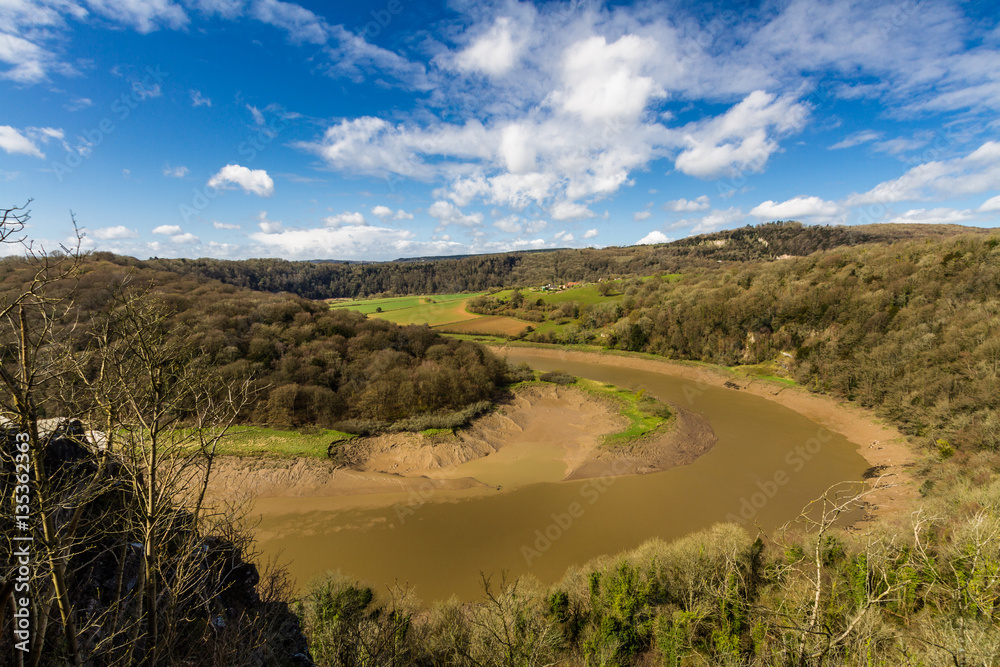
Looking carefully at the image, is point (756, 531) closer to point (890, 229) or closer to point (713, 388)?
point (713, 388)

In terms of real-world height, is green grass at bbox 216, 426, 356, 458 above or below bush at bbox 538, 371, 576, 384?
above

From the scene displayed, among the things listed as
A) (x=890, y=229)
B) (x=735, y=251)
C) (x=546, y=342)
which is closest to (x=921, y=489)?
(x=546, y=342)

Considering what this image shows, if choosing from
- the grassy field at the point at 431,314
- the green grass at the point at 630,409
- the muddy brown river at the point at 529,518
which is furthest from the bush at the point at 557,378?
the grassy field at the point at 431,314

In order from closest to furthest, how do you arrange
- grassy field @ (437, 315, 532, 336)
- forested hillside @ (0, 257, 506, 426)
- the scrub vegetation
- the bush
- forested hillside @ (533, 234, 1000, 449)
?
the scrub vegetation
forested hillside @ (533, 234, 1000, 449)
forested hillside @ (0, 257, 506, 426)
the bush
grassy field @ (437, 315, 532, 336)

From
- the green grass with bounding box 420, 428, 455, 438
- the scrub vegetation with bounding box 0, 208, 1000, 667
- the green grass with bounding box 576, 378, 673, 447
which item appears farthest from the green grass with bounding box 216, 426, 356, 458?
the green grass with bounding box 576, 378, 673, 447

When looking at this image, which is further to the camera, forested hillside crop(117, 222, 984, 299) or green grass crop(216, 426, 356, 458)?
forested hillside crop(117, 222, 984, 299)

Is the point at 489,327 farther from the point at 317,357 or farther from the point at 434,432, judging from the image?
the point at 434,432

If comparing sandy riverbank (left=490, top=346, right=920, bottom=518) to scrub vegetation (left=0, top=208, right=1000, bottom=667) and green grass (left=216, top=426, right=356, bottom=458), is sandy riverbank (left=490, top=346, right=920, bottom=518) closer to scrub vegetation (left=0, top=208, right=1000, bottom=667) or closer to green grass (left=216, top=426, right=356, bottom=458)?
scrub vegetation (left=0, top=208, right=1000, bottom=667)
